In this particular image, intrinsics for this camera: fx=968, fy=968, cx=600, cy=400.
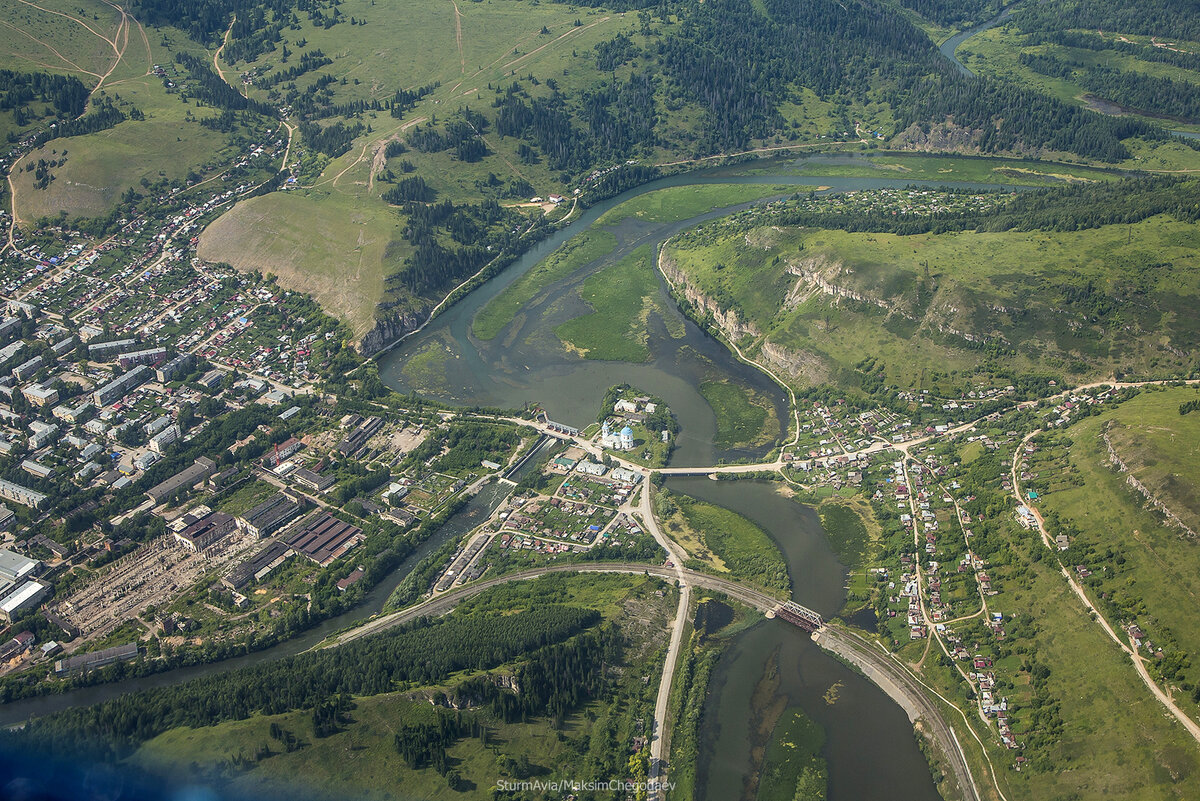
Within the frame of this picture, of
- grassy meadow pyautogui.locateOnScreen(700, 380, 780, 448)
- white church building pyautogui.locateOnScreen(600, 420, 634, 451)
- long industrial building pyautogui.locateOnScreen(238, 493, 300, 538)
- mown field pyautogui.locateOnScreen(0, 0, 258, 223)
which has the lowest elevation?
grassy meadow pyautogui.locateOnScreen(700, 380, 780, 448)

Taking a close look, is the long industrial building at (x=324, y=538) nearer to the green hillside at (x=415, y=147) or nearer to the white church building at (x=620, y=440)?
the white church building at (x=620, y=440)

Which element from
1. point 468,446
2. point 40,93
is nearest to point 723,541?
point 468,446

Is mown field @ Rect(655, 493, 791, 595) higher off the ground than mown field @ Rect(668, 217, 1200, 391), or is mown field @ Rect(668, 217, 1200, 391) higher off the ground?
mown field @ Rect(668, 217, 1200, 391)

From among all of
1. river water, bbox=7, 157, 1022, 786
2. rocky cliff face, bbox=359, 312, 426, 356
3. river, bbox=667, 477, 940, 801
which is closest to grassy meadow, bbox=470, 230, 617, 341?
river water, bbox=7, 157, 1022, 786

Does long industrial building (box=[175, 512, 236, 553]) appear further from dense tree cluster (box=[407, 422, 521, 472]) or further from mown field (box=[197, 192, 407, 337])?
mown field (box=[197, 192, 407, 337])

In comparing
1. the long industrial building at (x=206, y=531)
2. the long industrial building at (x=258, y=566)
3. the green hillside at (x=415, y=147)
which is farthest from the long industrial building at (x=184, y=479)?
the green hillside at (x=415, y=147)

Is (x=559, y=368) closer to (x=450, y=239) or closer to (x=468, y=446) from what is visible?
(x=468, y=446)

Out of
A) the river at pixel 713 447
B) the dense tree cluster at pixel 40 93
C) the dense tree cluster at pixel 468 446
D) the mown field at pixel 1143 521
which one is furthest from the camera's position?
the dense tree cluster at pixel 40 93
